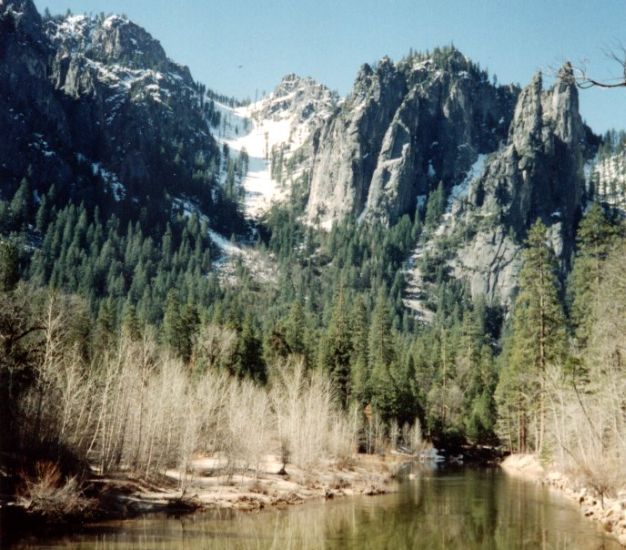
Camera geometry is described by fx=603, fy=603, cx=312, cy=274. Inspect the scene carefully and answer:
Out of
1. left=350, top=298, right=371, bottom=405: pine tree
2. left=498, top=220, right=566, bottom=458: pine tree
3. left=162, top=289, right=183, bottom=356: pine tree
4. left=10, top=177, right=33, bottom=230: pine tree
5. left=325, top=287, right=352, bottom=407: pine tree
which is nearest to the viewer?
left=498, top=220, right=566, bottom=458: pine tree

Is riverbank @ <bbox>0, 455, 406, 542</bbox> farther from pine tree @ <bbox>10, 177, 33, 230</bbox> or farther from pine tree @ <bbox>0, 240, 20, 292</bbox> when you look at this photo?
pine tree @ <bbox>10, 177, 33, 230</bbox>

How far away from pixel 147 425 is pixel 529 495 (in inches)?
887

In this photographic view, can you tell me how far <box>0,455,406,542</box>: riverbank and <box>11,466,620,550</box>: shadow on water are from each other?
1413 millimetres

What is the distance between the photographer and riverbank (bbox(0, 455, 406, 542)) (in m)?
22.7

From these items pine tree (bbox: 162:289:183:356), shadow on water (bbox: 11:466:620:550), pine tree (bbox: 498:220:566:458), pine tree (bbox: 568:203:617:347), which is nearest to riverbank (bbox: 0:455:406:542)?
shadow on water (bbox: 11:466:620:550)

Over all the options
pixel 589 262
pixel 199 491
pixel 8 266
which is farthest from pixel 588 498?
pixel 8 266

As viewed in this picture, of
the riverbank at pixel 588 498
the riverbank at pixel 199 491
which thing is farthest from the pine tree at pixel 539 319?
the riverbank at pixel 199 491

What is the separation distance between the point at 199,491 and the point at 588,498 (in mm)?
19801

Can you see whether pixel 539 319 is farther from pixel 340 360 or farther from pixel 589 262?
pixel 340 360

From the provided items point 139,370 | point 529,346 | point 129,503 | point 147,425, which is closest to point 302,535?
point 129,503

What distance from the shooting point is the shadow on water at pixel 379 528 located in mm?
21750

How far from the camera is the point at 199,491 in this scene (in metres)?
32.3

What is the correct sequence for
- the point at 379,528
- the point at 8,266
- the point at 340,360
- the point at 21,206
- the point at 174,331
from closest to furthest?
the point at 379,528, the point at 340,360, the point at 8,266, the point at 174,331, the point at 21,206

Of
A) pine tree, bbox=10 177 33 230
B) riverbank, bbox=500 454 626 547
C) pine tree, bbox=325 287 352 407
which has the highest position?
pine tree, bbox=10 177 33 230
